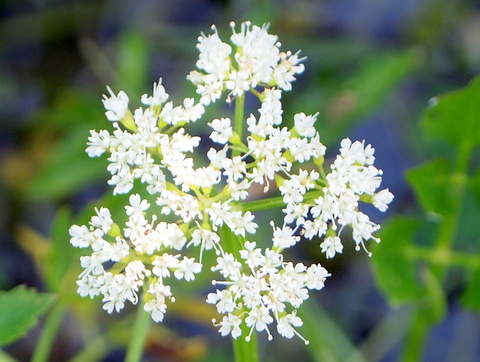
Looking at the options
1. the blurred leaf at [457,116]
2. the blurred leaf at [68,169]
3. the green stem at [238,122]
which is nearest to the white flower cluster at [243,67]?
the green stem at [238,122]

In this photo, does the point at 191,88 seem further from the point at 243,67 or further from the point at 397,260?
the point at 243,67

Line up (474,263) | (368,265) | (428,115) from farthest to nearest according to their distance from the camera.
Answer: (368,265), (474,263), (428,115)

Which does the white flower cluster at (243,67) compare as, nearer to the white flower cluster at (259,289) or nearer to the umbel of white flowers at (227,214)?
the umbel of white flowers at (227,214)

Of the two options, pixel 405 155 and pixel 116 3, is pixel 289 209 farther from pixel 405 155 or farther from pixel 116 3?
pixel 116 3

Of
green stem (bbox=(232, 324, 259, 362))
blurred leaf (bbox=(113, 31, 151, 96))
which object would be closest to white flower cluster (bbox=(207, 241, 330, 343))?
green stem (bbox=(232, 324, 259, 362))

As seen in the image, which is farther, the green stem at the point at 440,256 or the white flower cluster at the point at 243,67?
the green stem at the point at 440,256

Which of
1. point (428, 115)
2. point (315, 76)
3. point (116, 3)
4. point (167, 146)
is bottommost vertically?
point (167, 146)

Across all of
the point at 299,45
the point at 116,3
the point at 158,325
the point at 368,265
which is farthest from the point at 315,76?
the point at 158,325
